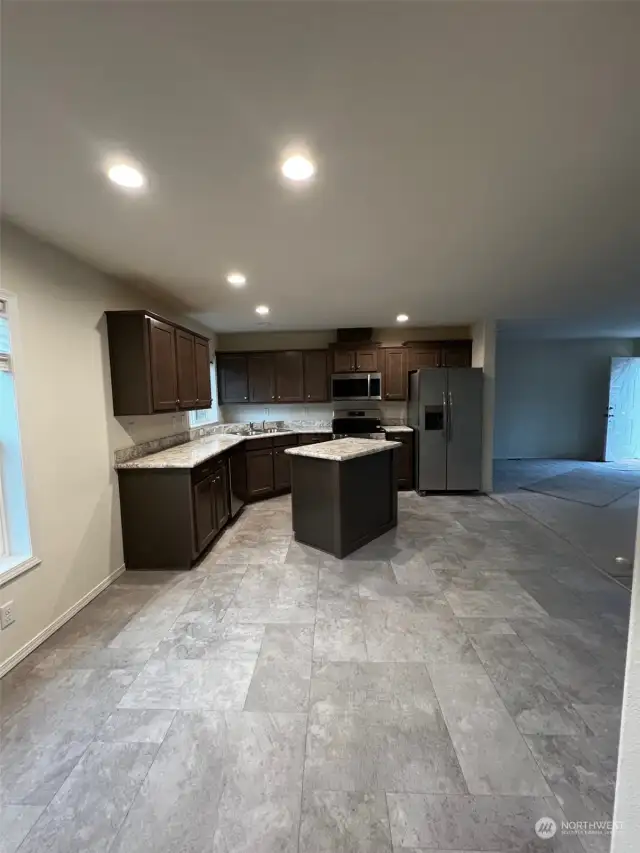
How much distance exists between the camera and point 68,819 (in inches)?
47.4

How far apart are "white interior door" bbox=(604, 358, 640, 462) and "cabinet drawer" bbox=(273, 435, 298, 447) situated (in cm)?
667

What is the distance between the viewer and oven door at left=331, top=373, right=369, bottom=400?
5438mm

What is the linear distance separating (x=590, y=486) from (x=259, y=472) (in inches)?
202

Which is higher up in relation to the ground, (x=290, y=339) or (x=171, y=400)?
(x=290, y=339)

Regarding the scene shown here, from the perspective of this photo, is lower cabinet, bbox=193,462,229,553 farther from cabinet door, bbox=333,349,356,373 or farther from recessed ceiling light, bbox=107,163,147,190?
cabinet door, bbox=333,349,356,373

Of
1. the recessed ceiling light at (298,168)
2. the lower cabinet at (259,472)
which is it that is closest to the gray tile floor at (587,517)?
the recessed ceiling light at (298,168)

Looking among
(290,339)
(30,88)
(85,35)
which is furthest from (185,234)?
(290,339)

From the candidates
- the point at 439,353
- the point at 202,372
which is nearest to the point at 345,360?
the point at 439,353

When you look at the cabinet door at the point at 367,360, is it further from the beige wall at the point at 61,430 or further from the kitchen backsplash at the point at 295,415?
the beige wall at the point at 61,430

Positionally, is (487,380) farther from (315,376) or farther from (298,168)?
(298,168)

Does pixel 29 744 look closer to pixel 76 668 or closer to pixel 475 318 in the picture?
pixel 76 668

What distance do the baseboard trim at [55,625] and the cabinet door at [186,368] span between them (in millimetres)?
1659

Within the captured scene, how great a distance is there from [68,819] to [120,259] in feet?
10.1

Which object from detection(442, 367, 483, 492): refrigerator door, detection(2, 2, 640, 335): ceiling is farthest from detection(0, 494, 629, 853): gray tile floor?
detection(2, 2, 640, 335): ceiling
